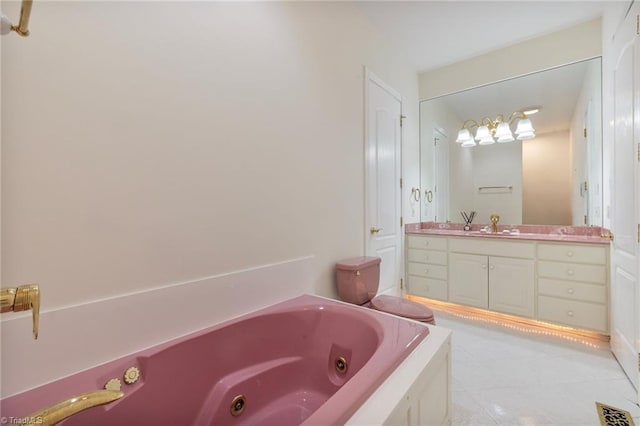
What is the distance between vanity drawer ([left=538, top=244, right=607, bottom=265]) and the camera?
2068mm

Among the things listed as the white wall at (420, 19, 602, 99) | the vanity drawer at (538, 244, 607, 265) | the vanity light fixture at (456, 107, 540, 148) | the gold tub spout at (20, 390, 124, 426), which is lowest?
the gold tub spout at (20, 390, 124, 426)

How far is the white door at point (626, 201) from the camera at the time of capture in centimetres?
149

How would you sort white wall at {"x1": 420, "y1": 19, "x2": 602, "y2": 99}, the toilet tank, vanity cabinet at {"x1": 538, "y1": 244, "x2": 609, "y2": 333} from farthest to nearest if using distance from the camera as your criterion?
white wall at {"x1": 420, "y1": 19, "x2": 602, "y2": 99} → vanity cabinet at {"x1": 538, "y1": 244, "x2": 609, "y2": 333} → the toilet tank

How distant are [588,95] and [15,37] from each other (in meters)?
3.75

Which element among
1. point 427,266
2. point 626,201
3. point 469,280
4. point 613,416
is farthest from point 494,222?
point 613,416

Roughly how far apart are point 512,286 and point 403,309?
1462 mm

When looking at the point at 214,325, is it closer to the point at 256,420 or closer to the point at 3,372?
the point at 256,420

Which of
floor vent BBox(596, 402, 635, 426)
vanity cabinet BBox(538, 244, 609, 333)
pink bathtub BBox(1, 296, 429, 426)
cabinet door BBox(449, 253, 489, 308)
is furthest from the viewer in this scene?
cabinet door BBox(449, 253, 489, 308)

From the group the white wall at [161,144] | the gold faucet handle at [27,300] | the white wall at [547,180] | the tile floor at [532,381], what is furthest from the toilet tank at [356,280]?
the white wall at [547,180]

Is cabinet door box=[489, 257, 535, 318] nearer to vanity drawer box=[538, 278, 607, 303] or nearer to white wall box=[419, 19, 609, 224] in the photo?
vanity drawer box=[538, 278, 607, 303]

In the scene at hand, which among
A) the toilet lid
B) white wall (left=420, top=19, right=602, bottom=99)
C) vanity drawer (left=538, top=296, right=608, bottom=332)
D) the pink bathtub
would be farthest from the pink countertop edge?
the pink bathtub

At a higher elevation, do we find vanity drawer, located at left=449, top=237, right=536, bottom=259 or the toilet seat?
vanity drawer, located at left=449, top=237, right=536, bottom=259

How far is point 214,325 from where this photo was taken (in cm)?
125

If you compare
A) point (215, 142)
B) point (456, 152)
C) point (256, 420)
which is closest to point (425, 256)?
point (456, 152)
